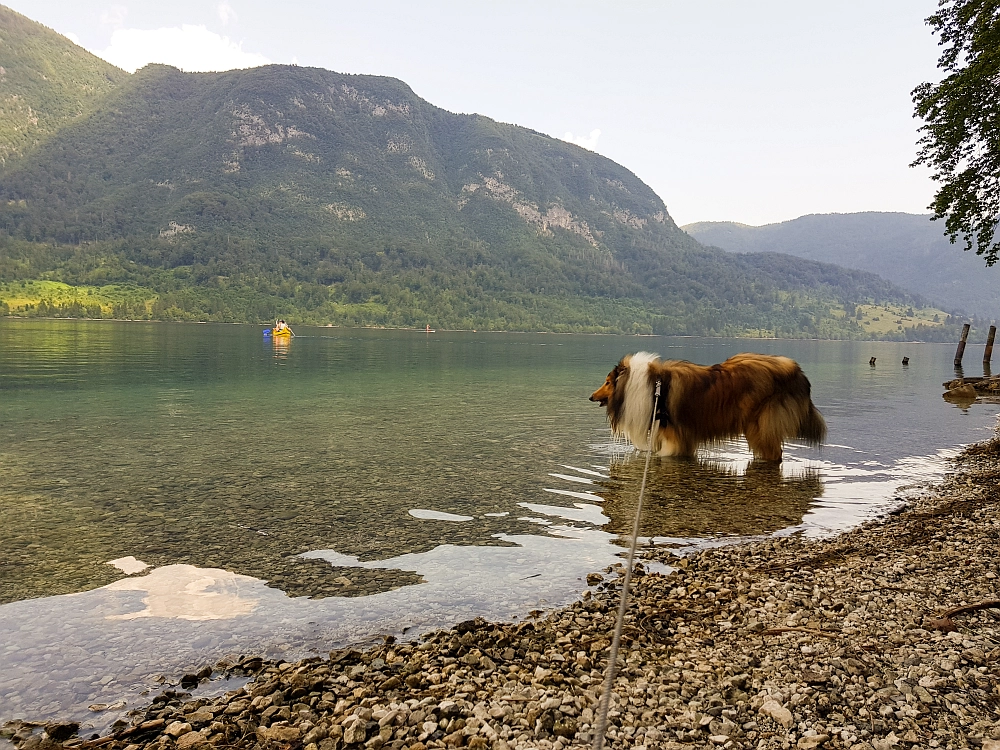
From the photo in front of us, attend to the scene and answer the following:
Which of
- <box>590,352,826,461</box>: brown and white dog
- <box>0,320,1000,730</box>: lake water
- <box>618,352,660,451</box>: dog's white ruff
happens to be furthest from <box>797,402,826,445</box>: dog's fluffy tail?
<box>618,352,660,451</box>: dog's white ruff

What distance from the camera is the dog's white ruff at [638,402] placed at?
49.3 feet

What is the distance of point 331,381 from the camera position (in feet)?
116

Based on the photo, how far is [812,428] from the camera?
15.2 m

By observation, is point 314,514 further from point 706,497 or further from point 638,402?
point 638,402

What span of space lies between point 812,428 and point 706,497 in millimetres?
4660

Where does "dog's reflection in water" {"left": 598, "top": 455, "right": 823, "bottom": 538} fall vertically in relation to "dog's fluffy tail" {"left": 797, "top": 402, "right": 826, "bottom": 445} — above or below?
below

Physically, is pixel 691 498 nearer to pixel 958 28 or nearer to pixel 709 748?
pixel 709 748

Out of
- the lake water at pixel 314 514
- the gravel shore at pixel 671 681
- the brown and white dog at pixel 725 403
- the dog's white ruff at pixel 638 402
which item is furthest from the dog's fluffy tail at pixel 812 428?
the gravel shore at pixel 671 681

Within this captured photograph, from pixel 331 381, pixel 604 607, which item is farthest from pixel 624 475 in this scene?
pixel 331 381

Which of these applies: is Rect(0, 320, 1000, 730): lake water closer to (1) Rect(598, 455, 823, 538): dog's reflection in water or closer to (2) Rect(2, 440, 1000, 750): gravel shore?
(1) Rect(598, 455, 823, 538): dog's reflection in water

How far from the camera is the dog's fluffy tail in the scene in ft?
49.4

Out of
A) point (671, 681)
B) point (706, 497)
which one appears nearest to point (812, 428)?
point (706, 497)

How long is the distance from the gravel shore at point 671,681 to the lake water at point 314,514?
2.33 ft

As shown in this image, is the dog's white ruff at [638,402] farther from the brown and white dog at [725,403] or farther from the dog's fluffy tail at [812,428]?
the dog's fluffy tail at [812,428]
